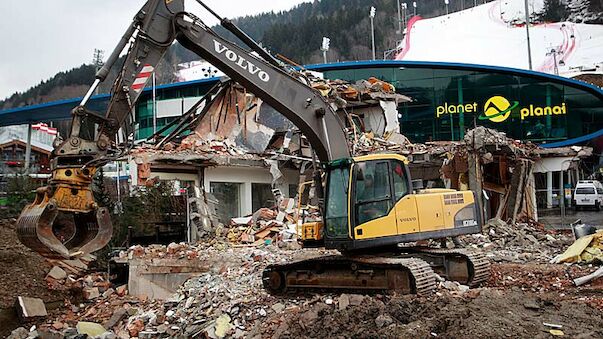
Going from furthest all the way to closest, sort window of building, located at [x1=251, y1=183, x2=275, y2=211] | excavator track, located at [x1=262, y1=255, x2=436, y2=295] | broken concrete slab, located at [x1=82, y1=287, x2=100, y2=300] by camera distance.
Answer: window of building, located at [x1=251, y1=183, x2=275, y2=211]
broken concrete slab, located at [x1=82, y1=287, x2=100, y2=300]
excavator track, located at [x1=262, y1=255, x2=436, y2=295]

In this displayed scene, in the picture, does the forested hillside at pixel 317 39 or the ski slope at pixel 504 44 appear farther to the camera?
the forested hillside at pixel 317 39

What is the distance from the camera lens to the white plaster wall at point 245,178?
20.9 metres

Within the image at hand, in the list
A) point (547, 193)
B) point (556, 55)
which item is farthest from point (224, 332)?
point (556, 55)

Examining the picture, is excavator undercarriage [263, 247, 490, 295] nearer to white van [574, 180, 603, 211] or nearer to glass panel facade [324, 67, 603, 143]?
white van [574, 180, 603, 211]

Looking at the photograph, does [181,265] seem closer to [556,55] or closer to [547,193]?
[547,193]

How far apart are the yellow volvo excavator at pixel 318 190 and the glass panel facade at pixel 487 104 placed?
2868 cm

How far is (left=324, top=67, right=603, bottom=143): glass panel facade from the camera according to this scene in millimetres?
37844

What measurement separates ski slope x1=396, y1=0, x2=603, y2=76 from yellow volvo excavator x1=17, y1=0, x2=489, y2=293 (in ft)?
167

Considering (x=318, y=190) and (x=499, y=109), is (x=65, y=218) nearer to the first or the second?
(x=318, y=190)

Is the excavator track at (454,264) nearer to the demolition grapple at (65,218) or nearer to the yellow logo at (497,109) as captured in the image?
the demolition grapple at (65,218)

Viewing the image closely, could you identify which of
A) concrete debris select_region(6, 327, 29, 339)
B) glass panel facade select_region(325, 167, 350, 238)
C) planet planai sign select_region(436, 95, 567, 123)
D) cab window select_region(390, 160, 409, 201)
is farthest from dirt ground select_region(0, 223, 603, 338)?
planet planai sign select_region(436, 95, 567, 123)

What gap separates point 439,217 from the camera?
9992 mm

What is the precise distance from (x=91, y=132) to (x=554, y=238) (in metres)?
14.4

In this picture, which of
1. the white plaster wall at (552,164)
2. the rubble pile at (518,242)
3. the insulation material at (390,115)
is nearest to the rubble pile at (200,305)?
the rubble pile at (518,242)
